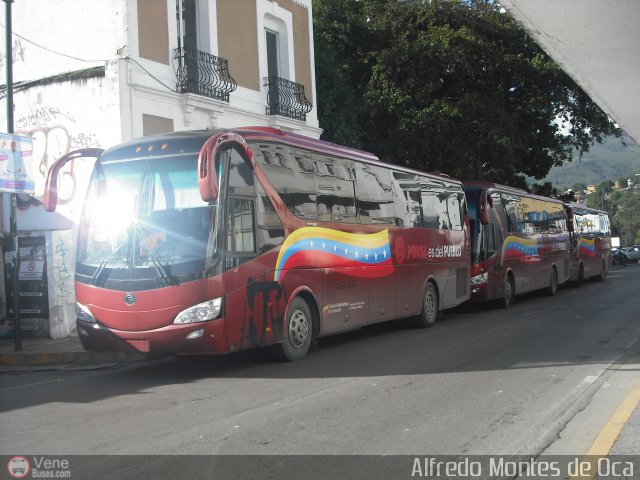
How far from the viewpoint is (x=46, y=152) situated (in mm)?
15344

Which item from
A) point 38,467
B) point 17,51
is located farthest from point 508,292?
point 38,467

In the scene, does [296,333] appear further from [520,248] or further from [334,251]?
[520,248]

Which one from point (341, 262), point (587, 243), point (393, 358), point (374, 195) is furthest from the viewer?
point (587, 243)

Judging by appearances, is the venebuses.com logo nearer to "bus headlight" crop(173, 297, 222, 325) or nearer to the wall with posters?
"bus headlight" crop(173, 297, 222, 325)

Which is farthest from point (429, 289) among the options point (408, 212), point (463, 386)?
point (463, 386)

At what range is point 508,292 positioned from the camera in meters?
19.7

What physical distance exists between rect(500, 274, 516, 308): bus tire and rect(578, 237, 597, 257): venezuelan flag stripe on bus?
10.7 metres

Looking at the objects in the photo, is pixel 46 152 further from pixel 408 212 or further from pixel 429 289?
pixel 429 289

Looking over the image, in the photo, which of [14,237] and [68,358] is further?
[14,237]

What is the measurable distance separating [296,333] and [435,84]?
18433mm

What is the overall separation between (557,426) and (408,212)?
8.69 m

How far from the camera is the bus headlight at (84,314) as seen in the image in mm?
9227

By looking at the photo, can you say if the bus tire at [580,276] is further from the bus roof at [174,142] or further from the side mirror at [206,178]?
the side mirror at [206,178]

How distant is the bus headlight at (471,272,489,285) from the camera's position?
60.9ft
